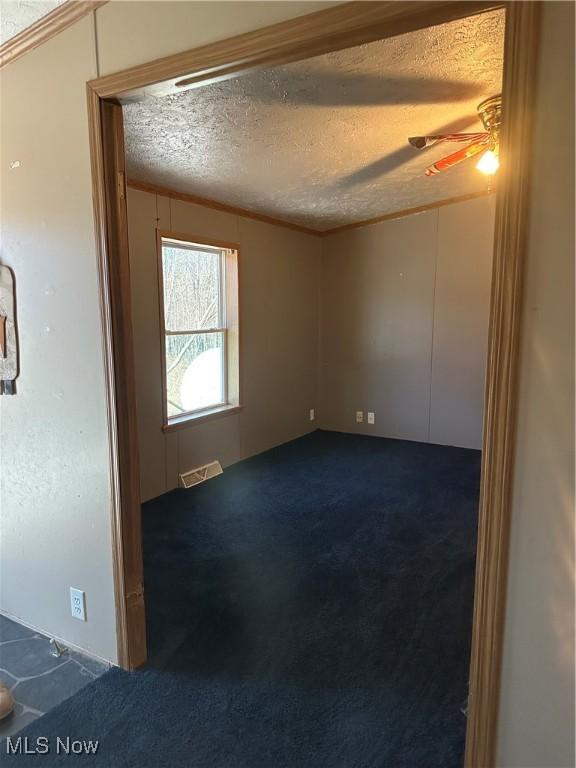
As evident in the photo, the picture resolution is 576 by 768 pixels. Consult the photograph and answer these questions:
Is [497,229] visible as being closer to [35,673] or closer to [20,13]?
[20,13]

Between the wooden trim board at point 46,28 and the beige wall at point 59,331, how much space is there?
0.02m

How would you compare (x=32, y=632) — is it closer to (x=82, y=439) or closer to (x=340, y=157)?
(x=82, y=439)

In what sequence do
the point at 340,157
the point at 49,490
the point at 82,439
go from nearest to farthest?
the point at 82,439 → the point at 49,490 → the point at 340,157

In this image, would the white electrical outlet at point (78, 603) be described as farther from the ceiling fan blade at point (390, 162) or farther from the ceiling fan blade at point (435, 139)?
the ceiling fan blade at point (390, 162)

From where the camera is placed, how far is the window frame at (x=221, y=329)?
386cm

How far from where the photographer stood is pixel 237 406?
185 inches

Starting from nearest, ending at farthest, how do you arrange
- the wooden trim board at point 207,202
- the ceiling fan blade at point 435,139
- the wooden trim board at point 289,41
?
1. the wooden trim board at point 289,41
2. the ceiling fan blade at point 435,139
3. the wooden trim board at point 207,202

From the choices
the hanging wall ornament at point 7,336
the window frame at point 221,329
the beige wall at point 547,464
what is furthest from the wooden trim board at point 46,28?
the window frame at point 221,329

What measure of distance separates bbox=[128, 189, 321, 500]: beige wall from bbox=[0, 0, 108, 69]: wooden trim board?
159 cm

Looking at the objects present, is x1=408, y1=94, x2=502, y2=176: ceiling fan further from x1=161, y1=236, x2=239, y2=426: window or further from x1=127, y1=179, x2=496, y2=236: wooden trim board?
x1=161, y1=236, x2=239, y2=426: window

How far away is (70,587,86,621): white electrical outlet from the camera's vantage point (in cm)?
210

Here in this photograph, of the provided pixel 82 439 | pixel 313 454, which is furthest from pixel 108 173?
pixel 313 454

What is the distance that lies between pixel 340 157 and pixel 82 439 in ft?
8.14

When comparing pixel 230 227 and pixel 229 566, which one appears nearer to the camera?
pixel 229 566
